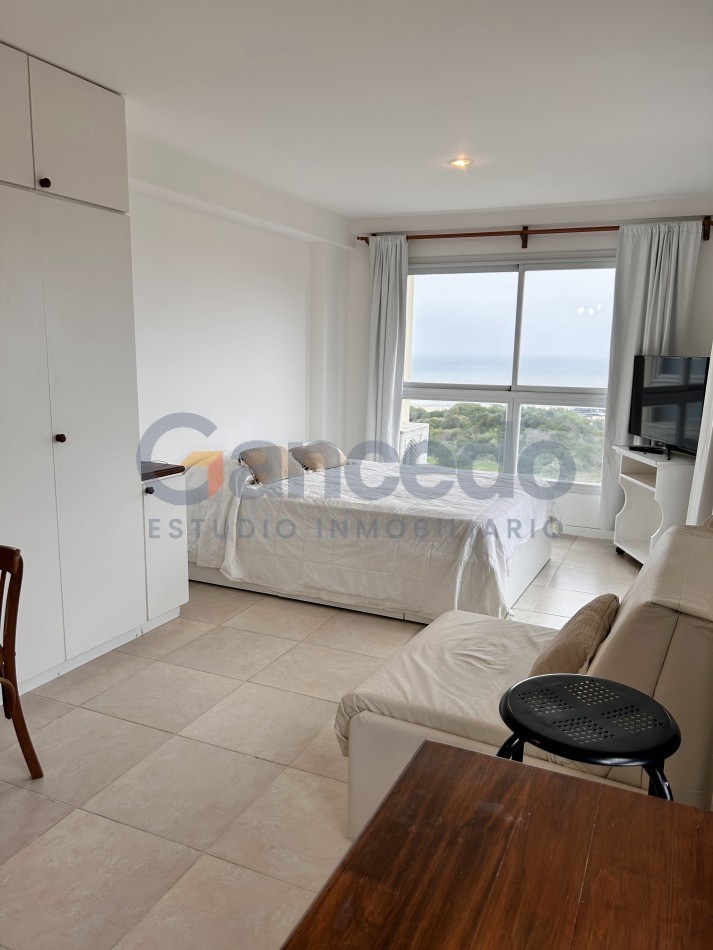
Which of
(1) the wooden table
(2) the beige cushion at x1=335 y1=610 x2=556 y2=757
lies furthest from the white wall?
Result: (1) the wooden table

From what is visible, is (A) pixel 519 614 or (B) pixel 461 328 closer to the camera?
(A) pixel 519 614

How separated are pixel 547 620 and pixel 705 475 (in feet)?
3.74

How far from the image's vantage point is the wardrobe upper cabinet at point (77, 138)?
8.89ft

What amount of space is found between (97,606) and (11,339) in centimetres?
126

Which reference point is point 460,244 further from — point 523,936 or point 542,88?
point 523,936

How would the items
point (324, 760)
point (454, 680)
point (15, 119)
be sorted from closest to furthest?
point (454, 680) < point (324, 760) < point (15, 119)

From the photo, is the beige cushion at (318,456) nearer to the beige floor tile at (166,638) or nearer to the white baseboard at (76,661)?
the beige floor tile at (166,638)

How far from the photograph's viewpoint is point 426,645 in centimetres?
234

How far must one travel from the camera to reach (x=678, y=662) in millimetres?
1555

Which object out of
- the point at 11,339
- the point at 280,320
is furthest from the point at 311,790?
the point at 280,320

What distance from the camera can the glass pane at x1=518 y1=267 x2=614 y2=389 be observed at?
5.40 meters

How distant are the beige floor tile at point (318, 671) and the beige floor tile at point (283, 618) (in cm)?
20

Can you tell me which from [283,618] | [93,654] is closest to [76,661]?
[93,654]

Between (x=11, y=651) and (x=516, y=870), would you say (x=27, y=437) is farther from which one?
(x=516, y=870)
